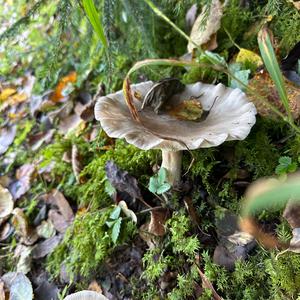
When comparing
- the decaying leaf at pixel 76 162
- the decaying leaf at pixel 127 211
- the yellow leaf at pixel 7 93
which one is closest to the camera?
the decaying leaf at pixel 127 211

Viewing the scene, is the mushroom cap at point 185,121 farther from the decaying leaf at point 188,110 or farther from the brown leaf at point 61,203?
the brown leaf at point 61,203

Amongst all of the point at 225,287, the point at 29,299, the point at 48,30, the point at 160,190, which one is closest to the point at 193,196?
the point at 160,190

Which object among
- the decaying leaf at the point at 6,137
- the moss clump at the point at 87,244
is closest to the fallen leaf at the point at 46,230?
the moss clump at the point at 87,244

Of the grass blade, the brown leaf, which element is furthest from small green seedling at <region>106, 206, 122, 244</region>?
the grass blade

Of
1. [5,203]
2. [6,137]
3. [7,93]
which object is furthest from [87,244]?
[7,93]

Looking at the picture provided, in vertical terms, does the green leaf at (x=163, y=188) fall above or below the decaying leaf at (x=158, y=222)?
above

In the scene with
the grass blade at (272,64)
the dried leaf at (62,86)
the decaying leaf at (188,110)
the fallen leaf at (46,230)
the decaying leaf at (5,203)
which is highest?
the grass blade at (272,64)
